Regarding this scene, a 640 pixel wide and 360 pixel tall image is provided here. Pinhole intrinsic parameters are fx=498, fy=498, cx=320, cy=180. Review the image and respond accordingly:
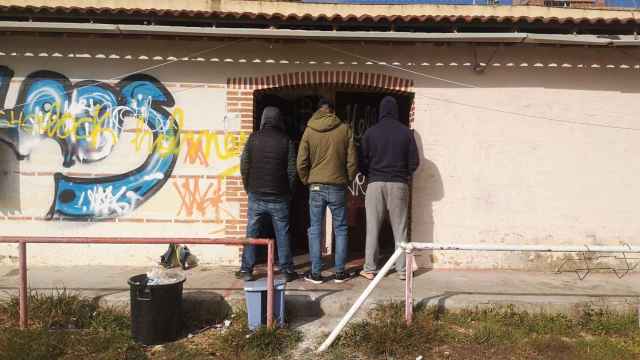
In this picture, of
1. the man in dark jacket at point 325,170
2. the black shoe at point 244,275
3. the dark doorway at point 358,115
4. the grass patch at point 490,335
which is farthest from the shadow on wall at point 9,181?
the grass patch at point 490,335

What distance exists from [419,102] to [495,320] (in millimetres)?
2705

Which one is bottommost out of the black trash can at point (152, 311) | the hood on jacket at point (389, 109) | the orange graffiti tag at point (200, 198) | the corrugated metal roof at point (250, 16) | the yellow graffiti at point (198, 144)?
the black trash can at point (152, 311)

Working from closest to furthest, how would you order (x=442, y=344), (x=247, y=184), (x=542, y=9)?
(x=442, y=344) < (x=247, y=184) < (x=542, y=9)

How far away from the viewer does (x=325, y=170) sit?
534 cm

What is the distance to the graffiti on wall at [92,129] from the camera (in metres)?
6.01

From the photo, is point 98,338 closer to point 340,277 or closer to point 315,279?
point 315,279

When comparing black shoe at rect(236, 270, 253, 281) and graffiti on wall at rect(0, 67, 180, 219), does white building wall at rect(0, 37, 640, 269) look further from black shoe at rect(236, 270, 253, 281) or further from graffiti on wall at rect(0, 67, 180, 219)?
black shoe at rect(236, 270, 253, 281)

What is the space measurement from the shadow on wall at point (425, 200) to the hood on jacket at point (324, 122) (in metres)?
1.25

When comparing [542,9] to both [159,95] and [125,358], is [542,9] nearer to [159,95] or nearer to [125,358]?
[159,95]

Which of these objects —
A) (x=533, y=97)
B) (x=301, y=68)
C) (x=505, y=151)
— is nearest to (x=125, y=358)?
(x=301, y=68)

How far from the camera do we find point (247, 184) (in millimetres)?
5414

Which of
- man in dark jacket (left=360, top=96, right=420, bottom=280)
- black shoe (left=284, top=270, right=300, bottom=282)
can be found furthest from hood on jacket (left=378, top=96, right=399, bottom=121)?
black shoe (left=284, top=270, right=300, bottom=282)

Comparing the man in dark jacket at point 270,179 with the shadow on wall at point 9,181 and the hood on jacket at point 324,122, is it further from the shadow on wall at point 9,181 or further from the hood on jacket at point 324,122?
the shadow on wall at point 9,181

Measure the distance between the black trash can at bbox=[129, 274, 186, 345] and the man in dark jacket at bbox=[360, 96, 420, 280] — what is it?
88.7 inches
